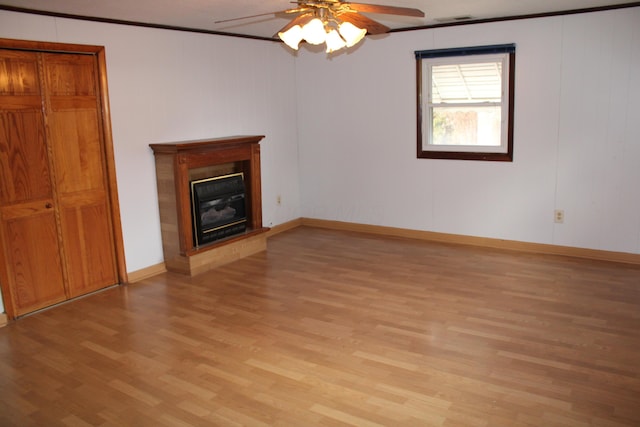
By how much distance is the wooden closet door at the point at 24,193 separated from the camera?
3.94m

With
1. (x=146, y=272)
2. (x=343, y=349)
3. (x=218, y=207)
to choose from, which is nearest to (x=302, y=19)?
(x=343, y=349)

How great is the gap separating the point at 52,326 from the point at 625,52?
212 inches

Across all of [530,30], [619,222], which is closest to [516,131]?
[530,30]

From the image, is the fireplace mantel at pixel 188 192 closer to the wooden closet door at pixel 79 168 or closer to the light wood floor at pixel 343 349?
the light wood floor at pixel 343 349

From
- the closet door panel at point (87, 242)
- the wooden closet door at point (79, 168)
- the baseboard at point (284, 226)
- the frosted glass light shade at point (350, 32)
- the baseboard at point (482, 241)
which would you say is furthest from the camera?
the baseboard at point (284, 226)

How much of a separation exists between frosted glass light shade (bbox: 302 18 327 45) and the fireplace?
99.7 inches

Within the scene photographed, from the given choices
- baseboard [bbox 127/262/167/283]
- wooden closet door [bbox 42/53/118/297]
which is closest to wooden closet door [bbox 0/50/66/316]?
wooden closet door [bbox 42/53/118/297]

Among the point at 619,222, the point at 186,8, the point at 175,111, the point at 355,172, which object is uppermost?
the point at 186,8

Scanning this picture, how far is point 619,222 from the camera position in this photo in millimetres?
5023

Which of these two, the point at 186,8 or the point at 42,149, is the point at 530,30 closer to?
the point at 186,8

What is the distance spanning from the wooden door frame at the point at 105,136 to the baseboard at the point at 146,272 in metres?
0.06

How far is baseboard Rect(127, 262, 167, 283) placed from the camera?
4.95 meters

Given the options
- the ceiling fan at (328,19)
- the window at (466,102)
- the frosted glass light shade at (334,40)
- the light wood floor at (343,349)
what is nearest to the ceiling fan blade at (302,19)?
the ceiling fan at (328,19)

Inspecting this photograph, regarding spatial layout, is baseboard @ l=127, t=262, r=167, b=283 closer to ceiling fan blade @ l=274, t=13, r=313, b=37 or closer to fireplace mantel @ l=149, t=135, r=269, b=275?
fireplace mantel @ l=149, t=135, r=269, b=275
